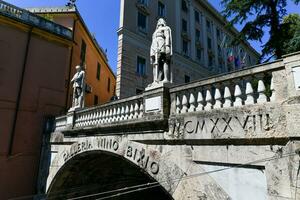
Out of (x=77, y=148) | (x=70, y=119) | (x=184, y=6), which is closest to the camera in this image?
(x=77, y=148)

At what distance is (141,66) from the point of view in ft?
59.0

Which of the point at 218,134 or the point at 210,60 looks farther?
the point at 210,60

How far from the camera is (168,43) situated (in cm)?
614

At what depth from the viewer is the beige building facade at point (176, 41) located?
16859 mm

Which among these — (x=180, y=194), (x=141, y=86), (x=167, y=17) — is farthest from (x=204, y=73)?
(x=180, y=194)

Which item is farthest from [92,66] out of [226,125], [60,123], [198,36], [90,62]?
[226,125]

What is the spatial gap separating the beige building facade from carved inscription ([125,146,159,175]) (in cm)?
958

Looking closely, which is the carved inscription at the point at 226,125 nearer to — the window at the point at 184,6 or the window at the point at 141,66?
the window at the point at 141,66

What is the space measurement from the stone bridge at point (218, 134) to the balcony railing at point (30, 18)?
8382 mm

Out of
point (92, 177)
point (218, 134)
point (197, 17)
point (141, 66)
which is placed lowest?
point (92, 177)

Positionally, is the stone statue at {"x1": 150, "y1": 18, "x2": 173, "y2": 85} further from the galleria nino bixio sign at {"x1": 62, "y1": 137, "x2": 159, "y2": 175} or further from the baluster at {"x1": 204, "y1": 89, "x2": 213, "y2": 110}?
the galleria nino bixio sign at {"x1": 62, "y1": 137, "x2": 159, "y2": 175}

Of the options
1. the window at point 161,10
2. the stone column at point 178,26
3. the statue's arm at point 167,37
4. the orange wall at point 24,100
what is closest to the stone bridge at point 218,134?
the statue's arm at point 167,37

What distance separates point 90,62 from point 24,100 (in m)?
7.54

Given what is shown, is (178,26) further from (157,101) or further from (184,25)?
(157,101)
